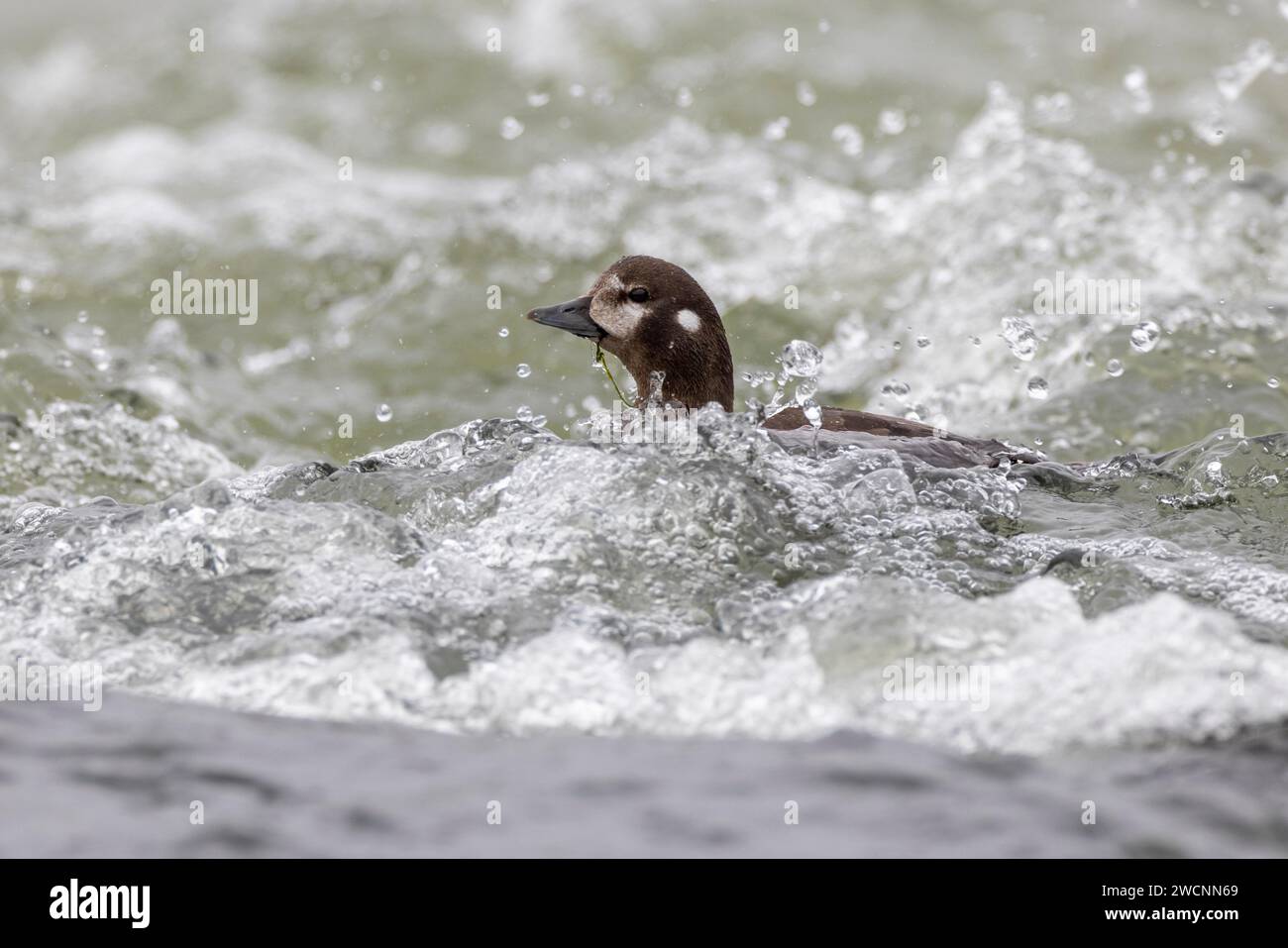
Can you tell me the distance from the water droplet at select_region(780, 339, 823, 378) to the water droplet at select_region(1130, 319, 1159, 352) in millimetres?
2373

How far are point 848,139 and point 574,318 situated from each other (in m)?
6.65

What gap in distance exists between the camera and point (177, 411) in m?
7.70

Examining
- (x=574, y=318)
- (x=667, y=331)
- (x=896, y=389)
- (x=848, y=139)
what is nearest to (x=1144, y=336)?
(x=896, y=389)

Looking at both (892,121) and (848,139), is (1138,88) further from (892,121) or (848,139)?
(848,139)

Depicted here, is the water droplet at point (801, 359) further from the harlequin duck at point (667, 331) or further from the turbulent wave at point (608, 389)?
the turbulent wave at point (608, 389)

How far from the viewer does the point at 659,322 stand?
572 centimetres

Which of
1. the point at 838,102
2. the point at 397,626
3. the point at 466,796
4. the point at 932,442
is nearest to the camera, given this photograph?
the point at 466,796

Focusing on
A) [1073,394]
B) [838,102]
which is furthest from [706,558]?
[838,102]

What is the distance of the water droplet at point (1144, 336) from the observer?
7.61 metres

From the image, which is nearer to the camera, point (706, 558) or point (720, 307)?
point (706, 558)

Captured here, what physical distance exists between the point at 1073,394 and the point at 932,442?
267cm

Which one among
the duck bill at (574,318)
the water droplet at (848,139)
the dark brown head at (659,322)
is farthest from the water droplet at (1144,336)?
the water droplet at (848,139)
